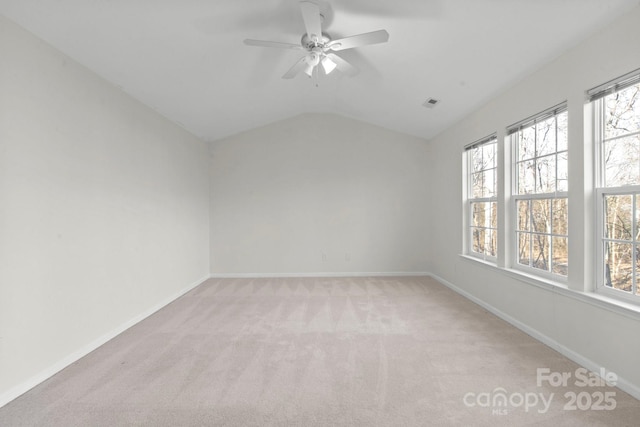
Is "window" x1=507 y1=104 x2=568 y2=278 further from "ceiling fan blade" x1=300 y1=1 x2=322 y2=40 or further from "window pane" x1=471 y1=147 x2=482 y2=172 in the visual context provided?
"ceiling fan blade" x1=300 y1=1 x2=322 y2=40

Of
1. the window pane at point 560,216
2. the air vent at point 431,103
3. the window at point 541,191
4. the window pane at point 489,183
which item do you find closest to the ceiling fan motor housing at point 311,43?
the air vent at point 431,103

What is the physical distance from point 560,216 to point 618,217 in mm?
512

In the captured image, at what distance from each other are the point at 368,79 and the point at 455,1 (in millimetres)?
1520

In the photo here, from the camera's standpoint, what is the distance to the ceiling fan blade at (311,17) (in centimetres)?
198

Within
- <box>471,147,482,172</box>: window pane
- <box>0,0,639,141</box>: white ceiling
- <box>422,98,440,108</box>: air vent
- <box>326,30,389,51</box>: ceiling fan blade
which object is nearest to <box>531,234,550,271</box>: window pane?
<box>471,147,482,172</box>: window pane

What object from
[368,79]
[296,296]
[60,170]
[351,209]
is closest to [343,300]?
[296,296]

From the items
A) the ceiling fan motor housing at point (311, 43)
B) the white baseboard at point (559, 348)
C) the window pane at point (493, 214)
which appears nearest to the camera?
the white baseboard at point (559, 348)

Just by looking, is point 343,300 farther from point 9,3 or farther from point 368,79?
point 9,3

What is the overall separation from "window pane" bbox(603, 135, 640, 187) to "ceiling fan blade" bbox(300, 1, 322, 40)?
230cm

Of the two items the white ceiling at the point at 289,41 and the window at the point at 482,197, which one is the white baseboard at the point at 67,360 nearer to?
the white ceiling at the point at 289,41

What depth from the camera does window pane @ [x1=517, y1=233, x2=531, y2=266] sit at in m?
3.00

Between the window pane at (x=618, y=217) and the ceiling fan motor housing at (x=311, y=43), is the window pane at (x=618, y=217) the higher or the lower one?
the lower one

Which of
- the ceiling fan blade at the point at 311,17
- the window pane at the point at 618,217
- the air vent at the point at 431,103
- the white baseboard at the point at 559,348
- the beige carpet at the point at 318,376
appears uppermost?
the air vent at the point at 431,103

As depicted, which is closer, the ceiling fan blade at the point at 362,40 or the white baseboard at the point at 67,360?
the white baseboard at the point at 67,360
